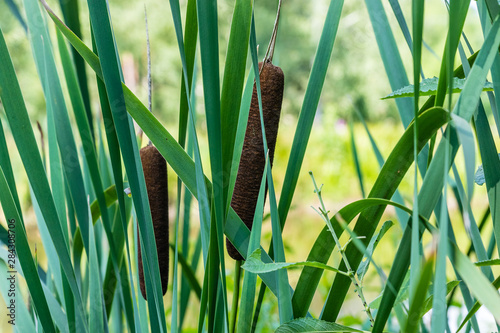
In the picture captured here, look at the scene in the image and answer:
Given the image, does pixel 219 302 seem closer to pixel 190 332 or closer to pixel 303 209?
pixel 190 332

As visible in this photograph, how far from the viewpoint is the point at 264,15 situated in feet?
18.5

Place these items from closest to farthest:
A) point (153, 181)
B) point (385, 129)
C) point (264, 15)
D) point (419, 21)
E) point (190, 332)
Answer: point (419, 21) < point (153, 181) < point (190, 332) < point (385, 129) < point (264, 15)

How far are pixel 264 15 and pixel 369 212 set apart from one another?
5.66m

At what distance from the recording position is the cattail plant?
1.22 feet

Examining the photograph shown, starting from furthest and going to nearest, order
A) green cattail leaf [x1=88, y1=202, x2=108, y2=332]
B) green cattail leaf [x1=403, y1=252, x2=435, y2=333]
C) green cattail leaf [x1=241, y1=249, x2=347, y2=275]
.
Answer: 1. green cattail leaf [x1=88, y1=202, x2=108, y2=332]
2. green cattail leaf [x1=241, y1=249, x2=347, y2=275]
3. green cattail leaf [x1=403, y1=252, x2=435, y2=333]

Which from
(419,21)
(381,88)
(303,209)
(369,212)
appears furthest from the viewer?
(381,88)

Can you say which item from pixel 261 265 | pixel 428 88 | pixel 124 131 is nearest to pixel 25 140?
pixel 124 131

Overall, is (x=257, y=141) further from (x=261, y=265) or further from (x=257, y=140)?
(x=261, y=265)

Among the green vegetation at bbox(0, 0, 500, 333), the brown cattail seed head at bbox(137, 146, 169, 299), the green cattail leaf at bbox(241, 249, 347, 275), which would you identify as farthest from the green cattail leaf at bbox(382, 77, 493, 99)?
the brown cattail seed head at bbox(137, 146, 169, 299)

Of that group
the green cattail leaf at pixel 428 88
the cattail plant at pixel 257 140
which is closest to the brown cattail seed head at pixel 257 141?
the cattail plant at pixel 257 140

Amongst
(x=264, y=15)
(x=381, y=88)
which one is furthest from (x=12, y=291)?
(x=381, y=88)

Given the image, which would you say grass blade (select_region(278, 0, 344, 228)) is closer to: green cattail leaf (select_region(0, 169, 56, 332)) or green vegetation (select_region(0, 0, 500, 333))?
green vegetation (select_region(0, 0, 500, 333))

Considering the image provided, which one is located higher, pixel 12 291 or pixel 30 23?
pixel 30 23

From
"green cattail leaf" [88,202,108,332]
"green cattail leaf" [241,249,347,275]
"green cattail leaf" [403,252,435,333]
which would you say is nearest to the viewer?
"green cattail leaf" [403,252,435,333]
